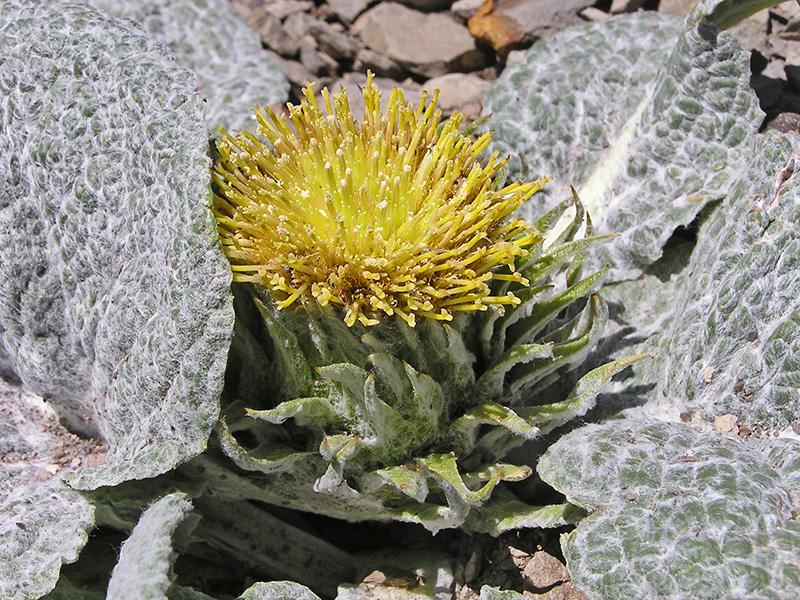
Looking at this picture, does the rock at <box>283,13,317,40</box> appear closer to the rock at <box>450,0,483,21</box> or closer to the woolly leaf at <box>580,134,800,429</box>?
the rock at <box>450,0,483,21</box>

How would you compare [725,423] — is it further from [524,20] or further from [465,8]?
[465,8]

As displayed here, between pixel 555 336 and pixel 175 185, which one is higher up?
pixel 175 185

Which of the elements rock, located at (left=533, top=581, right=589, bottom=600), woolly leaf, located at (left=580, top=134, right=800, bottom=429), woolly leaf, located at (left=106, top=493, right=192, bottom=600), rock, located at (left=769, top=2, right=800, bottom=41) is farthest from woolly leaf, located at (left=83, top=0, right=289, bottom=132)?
rock, located at (left=533, top=581, right=589, bottom=600)

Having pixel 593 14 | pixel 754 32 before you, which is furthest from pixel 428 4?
pixel 754 32

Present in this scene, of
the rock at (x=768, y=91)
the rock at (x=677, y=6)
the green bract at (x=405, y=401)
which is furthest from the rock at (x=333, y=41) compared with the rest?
the green bract at (x=405, y=401)

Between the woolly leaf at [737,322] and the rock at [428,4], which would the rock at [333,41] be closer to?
the rock at [428,4]

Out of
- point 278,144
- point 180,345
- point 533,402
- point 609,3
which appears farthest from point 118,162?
point 609,3

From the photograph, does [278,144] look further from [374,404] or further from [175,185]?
[374,404]

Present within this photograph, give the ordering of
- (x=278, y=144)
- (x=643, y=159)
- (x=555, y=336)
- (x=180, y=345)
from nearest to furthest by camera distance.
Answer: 1. (x=180, y=345)
2. (x=278, y=144)
3. (x=555, y=336)
4. (x=643, y=159)

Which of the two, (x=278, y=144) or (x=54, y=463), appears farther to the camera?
(x=54, y=463)
